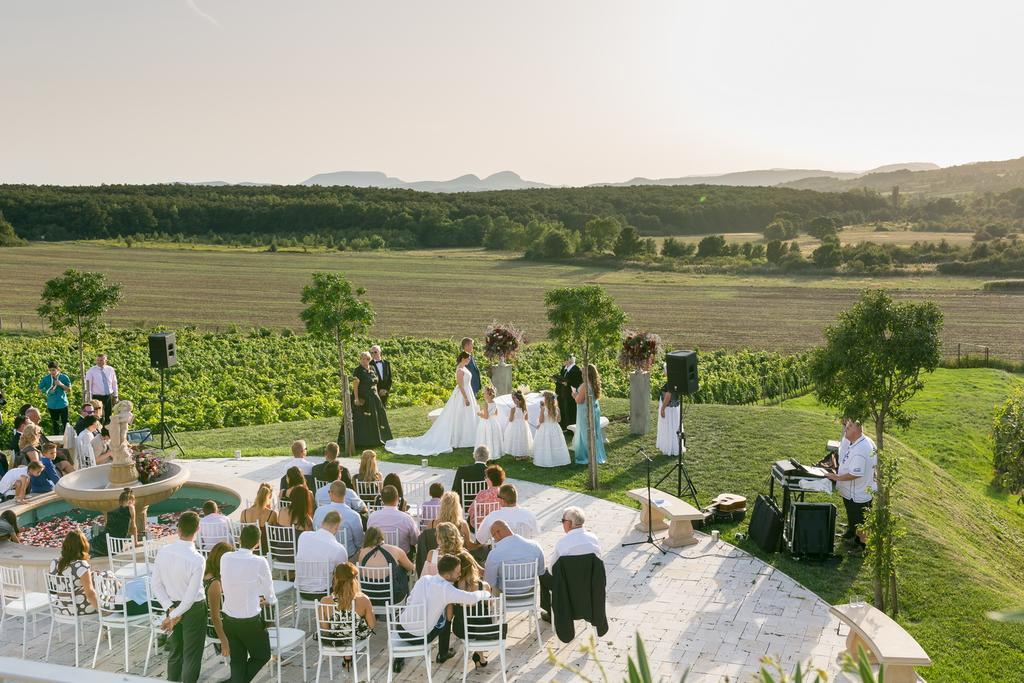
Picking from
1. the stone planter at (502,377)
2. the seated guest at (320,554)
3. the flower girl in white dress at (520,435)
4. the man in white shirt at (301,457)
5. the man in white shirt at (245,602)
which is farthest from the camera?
the stone planter at (502,377)

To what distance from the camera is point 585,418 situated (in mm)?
15188

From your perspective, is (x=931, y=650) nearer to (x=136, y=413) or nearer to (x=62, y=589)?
(x=62, y=589)

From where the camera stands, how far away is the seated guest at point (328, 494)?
33.0ft

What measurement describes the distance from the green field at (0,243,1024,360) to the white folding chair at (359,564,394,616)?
1217 inches

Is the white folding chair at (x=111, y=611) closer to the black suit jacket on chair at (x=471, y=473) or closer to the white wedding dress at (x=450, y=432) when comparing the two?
the black suit jacket on chair at (x=471, y=473)

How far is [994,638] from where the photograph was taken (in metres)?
9.13

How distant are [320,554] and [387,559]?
0.64 m

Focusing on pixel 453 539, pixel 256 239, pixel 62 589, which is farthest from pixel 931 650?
pixel 256 239

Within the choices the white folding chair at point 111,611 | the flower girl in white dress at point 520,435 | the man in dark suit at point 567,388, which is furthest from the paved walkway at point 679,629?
the man in dark suit at point 567,388

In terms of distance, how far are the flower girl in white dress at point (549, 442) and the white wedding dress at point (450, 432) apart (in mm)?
1659

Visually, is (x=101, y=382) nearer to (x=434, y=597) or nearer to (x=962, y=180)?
(x=434, y=597)

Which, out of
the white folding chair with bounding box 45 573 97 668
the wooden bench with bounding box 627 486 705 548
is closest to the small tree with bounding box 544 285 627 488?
the wooden bench with bounding box 627 486 705 548

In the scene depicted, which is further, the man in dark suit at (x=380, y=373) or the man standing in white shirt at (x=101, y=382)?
the man standing in white shirt at (x=101, y=382)

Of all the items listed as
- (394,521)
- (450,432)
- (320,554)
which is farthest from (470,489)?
(450,432)
